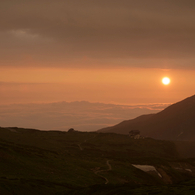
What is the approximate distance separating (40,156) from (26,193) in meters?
38.8

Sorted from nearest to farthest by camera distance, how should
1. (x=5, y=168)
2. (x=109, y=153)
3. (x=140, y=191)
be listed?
(x=140, y=191) < (x=5, y=168) < (x=109, y=153)

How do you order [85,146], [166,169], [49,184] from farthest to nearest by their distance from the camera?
[85,146], [166,169], [49,184]

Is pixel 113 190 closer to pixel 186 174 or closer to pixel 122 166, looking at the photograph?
pixel 122 166

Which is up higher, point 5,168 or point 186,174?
point 5,168

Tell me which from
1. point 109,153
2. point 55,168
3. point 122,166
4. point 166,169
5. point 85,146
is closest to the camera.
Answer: point 55,168

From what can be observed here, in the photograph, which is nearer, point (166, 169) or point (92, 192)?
point (92, 192)

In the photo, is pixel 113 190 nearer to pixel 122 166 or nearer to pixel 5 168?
pixel 5 168

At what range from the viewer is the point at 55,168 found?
91.4 metres

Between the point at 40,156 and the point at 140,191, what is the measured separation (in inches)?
1954

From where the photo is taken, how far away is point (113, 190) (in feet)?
206

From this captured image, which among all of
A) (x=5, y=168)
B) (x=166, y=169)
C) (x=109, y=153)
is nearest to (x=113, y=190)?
(x=5, y=168)

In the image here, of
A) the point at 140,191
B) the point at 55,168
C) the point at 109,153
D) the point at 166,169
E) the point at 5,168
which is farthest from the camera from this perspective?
the point at 109,153

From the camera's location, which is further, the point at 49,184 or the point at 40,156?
the point at 40,156

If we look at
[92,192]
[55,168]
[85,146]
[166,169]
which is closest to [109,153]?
[85,146]
